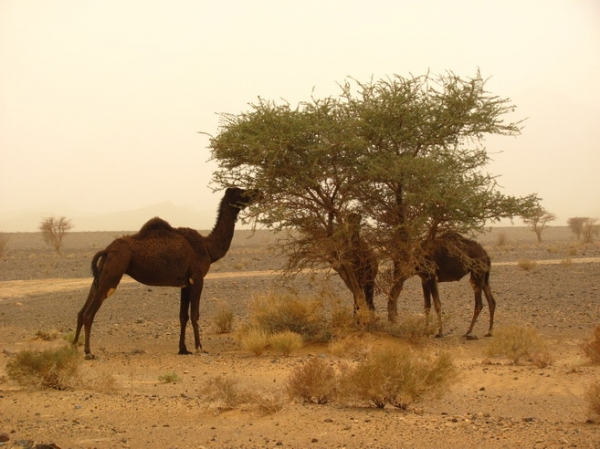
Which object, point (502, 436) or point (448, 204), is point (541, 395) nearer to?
point (502, 436)

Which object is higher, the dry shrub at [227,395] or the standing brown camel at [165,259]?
the standing brown camel at [165,259]

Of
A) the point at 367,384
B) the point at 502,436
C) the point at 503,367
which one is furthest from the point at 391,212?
the point at 502,436

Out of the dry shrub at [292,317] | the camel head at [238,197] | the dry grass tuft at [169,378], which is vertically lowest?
the dry grass tuft at [169,378]

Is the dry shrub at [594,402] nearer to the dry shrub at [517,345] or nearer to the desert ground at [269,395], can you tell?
the desert ground at [269,395]

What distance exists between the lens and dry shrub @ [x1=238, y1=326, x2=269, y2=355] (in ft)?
47.6

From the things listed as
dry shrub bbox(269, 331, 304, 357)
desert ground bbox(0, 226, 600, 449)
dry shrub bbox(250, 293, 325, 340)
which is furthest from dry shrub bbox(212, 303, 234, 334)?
dry shrub bbox(269, 331, 304, 357)

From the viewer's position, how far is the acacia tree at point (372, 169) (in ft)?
49.6

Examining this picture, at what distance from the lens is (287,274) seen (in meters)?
18.0

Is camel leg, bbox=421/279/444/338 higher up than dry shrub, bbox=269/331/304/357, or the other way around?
camel leg, bbox=421/279/444/338

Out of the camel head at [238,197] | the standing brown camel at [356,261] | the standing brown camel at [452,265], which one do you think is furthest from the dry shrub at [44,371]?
the standing brown camel at [452,265]

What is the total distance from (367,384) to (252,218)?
7.10 m

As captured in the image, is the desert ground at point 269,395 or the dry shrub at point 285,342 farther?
the dry shrub at point 285,342

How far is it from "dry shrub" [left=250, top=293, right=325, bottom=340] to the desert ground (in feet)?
2.44

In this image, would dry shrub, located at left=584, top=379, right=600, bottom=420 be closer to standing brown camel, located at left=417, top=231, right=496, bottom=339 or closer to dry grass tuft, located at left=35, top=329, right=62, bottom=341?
standing brown camel, located at left=417, top=231, right=496, bottom=339
